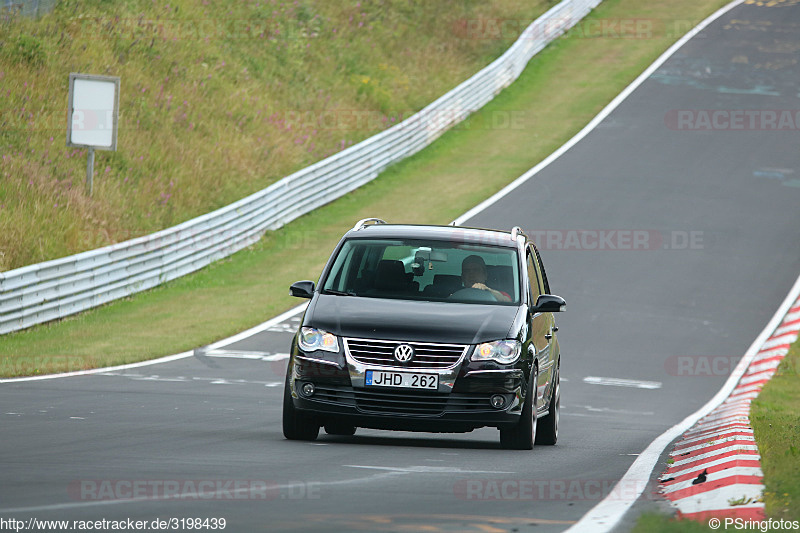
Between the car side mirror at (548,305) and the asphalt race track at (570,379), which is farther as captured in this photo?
the car side mirror at (548,305)

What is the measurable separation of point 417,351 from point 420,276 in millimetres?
1158

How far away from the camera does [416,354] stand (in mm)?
9867

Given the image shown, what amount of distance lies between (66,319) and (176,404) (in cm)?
877

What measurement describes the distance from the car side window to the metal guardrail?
10.1 metres

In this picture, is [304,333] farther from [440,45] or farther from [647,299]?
[440,45]

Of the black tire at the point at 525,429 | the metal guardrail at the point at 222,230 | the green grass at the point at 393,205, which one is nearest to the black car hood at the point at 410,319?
the black tire at the point at 525,429

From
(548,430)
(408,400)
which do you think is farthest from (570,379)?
(408,400)

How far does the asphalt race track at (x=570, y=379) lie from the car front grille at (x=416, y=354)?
67 cm

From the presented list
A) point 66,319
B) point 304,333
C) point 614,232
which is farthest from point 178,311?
point 304,333

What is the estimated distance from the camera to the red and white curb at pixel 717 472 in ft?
23.6

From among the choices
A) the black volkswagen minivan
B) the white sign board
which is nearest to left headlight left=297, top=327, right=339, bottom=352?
the black volkswagen minivan

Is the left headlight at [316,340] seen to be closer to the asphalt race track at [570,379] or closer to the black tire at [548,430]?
the asphalt race track at [570,379]

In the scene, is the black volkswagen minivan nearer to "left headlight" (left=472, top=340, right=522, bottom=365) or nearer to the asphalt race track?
"left headlight" (left=472, top=340, right=522, bottom=365)

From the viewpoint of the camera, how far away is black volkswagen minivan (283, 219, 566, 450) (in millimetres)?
9867
